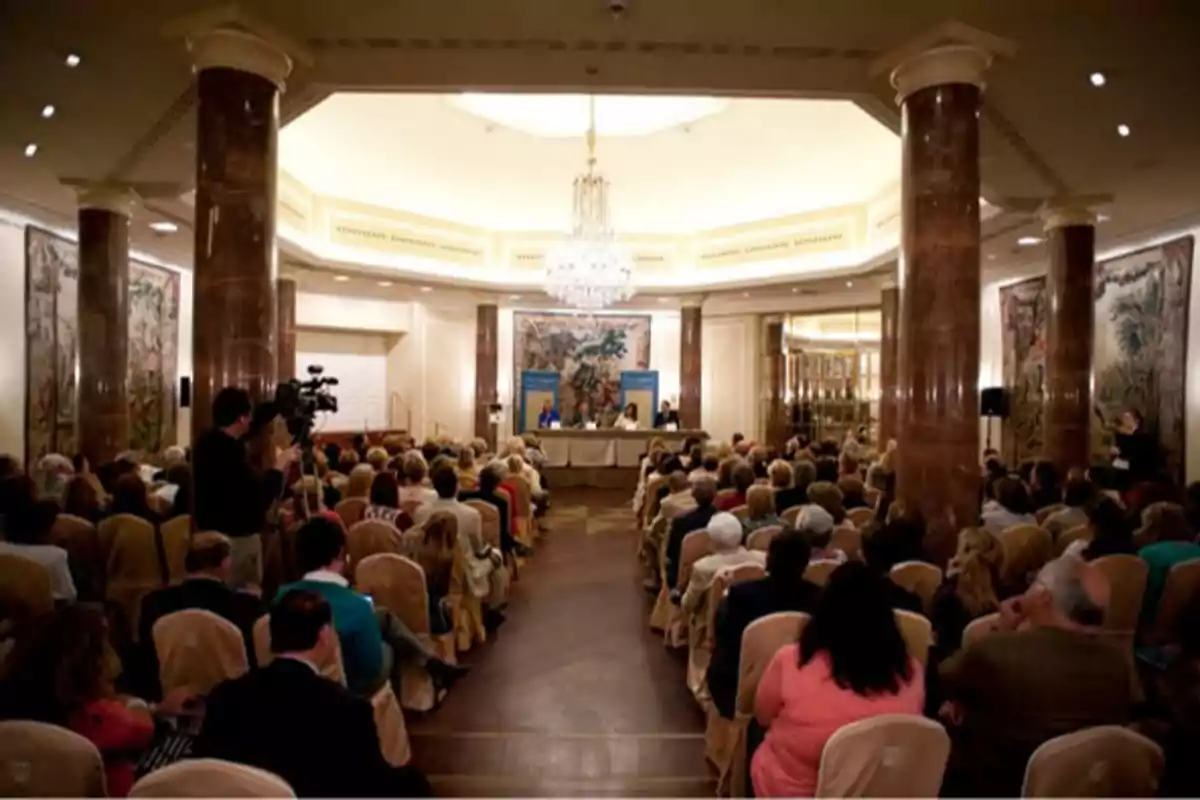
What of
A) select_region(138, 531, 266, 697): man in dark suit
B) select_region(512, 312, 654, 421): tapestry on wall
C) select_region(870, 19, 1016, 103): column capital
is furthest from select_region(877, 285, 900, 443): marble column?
select_region(138, 531, 266, 697): man in dark suit

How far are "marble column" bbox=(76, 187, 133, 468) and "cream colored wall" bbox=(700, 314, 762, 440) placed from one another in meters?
12.8

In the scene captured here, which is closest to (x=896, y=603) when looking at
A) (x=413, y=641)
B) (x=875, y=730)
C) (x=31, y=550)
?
(x=875, y=730)

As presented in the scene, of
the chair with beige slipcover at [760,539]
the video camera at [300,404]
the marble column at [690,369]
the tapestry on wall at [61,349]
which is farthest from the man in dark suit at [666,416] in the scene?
the video camera at [300,404]

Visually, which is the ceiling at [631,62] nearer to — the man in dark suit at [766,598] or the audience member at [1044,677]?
the man in dark suit at [766,598]

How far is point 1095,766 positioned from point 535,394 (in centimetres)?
1848

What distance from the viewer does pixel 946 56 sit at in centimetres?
589

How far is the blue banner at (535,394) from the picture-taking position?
2042 cm

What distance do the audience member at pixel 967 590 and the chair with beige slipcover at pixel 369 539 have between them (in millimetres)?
3302

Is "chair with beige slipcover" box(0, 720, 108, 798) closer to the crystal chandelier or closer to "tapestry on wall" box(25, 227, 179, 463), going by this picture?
"tapestry on wall" box(25, 227, 179, 463)

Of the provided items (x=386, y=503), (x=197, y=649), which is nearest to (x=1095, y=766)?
(x=197, y=649)

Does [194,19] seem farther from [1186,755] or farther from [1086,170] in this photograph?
[1086,170]

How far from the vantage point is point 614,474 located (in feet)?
58.5

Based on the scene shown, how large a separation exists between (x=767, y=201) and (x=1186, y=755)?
15732 millimetres

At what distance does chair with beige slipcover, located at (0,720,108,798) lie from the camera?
2.17 meters
